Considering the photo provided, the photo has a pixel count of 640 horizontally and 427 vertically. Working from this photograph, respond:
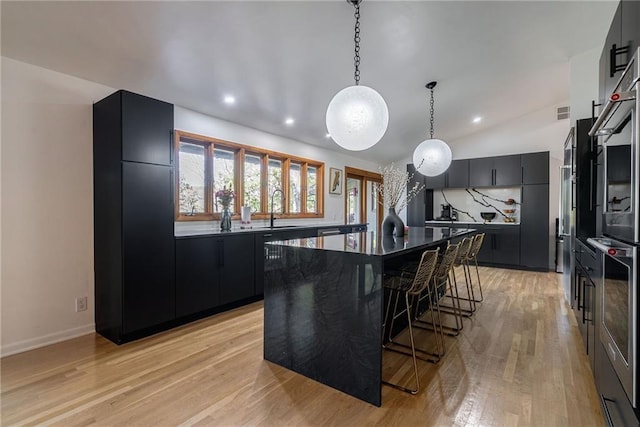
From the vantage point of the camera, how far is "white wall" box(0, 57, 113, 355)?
2521mm

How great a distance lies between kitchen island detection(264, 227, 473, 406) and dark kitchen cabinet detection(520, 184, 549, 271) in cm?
477

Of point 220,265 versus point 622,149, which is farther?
point 220,265

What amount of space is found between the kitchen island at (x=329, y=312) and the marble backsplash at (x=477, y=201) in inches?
206

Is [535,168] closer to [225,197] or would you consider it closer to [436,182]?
[436,182]

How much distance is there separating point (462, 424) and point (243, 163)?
3.86 meters

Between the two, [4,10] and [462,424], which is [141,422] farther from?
[4,10]

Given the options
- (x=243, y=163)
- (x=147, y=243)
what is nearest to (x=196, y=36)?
(x=147, y=243)

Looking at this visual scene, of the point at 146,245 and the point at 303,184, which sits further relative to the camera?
the point at 303,184

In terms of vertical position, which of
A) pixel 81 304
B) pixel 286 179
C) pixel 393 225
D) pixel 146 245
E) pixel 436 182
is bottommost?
pixel 81 304

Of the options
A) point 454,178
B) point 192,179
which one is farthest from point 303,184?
point 454,178

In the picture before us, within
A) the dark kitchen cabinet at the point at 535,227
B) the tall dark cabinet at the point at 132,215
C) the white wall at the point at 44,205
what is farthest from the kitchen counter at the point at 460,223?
the white wall at the point at 44,205

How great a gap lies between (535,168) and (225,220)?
5.84 metres

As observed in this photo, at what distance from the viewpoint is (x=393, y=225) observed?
3025 millimetres

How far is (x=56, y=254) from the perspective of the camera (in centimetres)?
277
